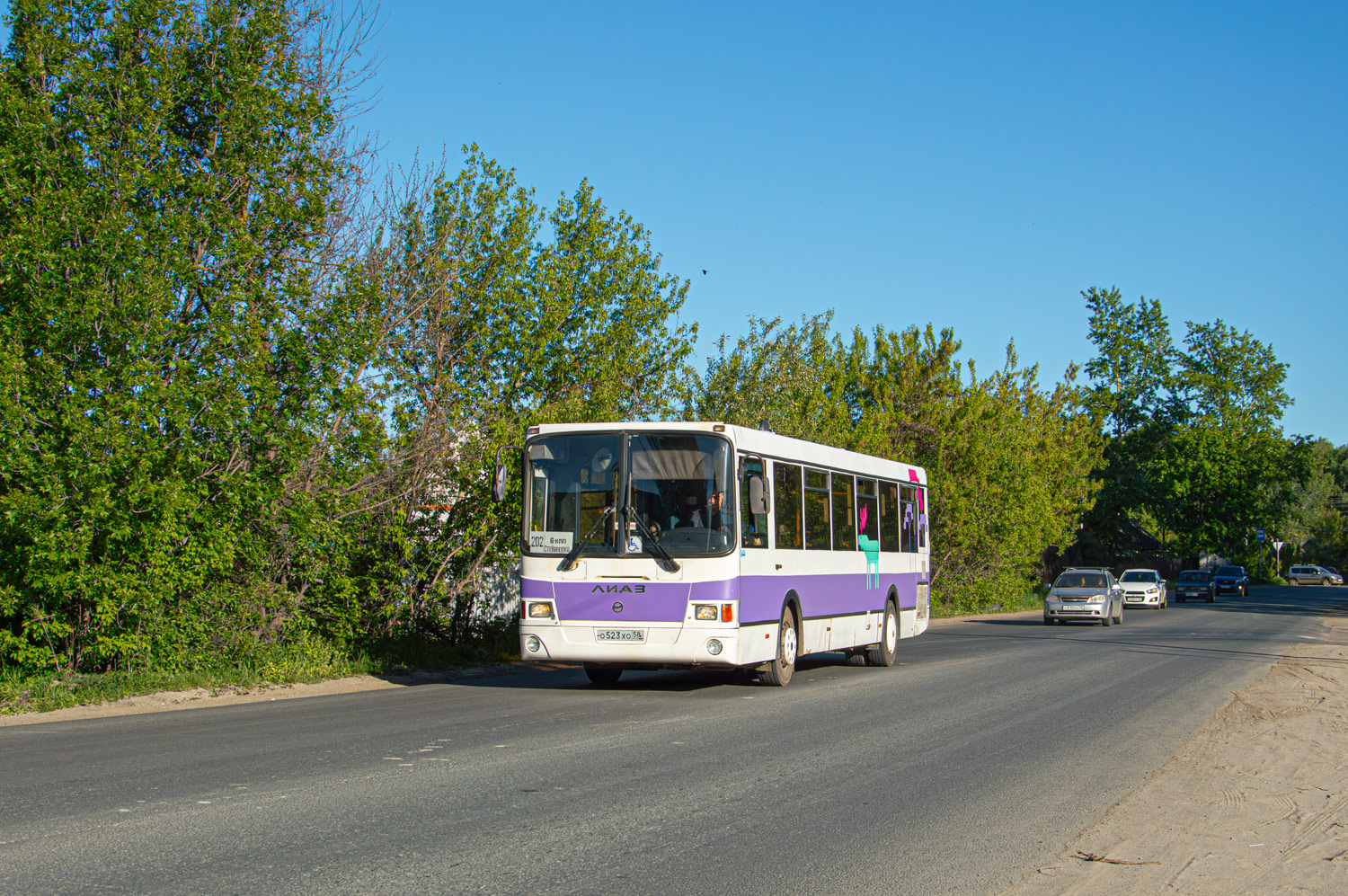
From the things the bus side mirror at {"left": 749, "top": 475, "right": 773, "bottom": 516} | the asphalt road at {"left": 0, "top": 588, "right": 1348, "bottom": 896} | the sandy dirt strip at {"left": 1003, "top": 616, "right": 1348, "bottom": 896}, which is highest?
the bus side mirror at {"left": 749, "top": 475, "right": 773, "bottom": 516}

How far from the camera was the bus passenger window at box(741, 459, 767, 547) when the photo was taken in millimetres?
13773

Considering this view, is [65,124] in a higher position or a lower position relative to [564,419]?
higher

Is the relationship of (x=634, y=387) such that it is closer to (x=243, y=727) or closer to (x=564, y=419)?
(x=564, y=419)

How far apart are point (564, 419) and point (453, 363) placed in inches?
88.9

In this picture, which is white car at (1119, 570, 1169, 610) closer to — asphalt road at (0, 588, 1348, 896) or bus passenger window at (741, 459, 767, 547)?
asphalt road at (0, 588, 1348, 896)

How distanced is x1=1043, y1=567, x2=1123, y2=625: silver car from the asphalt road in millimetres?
19595

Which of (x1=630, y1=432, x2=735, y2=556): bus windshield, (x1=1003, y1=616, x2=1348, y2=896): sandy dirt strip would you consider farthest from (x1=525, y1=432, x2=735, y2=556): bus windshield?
(x1=1003, y1=616, x2=1348, y2=896): sandy dirt strip

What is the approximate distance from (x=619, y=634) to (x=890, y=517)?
7259 millimetres

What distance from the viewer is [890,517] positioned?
19.7 metres

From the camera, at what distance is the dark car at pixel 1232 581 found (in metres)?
66.2

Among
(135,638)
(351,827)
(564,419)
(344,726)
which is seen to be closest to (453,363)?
(564,419)

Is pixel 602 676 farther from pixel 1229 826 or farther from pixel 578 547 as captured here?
pixel 1229 826

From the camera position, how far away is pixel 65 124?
1477 cm

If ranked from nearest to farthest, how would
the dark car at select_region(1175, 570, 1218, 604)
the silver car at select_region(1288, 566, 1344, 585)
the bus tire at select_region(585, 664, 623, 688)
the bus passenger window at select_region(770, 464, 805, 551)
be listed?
1. the bus passenger window at select_region(770, 464, 805, 551)
2. the bus tire at select_region(585, 664, 623, 688)
3. the dark car at select_region(1175, 570, 1218, 604)
4. the silver car at select_region(1288, 566, 1344, 585)
